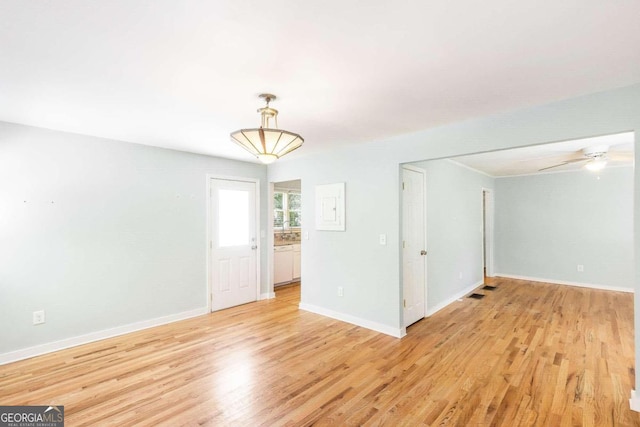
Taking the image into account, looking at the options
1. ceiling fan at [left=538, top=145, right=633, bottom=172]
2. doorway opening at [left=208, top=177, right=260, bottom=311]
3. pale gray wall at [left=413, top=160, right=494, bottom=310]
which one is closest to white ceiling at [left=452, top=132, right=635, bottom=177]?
ceiling fan at [left=538, top=145, right=633, bottom=172]

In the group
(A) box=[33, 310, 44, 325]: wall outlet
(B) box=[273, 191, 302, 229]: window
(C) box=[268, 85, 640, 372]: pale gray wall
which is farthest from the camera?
(B) box=[273, 191, 302, 229]: window

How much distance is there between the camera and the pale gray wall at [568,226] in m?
5.57

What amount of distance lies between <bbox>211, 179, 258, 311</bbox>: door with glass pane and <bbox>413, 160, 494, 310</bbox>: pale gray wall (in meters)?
2.84

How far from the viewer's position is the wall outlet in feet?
10.1

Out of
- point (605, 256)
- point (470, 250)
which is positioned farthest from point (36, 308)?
point (605, 256)

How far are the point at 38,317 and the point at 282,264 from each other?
3828 millimetres

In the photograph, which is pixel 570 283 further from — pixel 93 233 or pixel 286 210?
pixel 93 233

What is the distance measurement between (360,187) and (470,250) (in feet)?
10.3

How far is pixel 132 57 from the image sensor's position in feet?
5.81

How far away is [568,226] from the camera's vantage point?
20.0ft

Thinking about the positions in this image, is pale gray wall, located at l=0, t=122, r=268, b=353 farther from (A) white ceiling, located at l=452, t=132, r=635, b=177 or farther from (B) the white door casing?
(B) the white door casing

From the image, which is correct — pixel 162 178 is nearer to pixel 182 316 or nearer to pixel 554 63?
pixel 182 316

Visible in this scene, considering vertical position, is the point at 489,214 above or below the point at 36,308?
above

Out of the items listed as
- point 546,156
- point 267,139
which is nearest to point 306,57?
point 267,139
